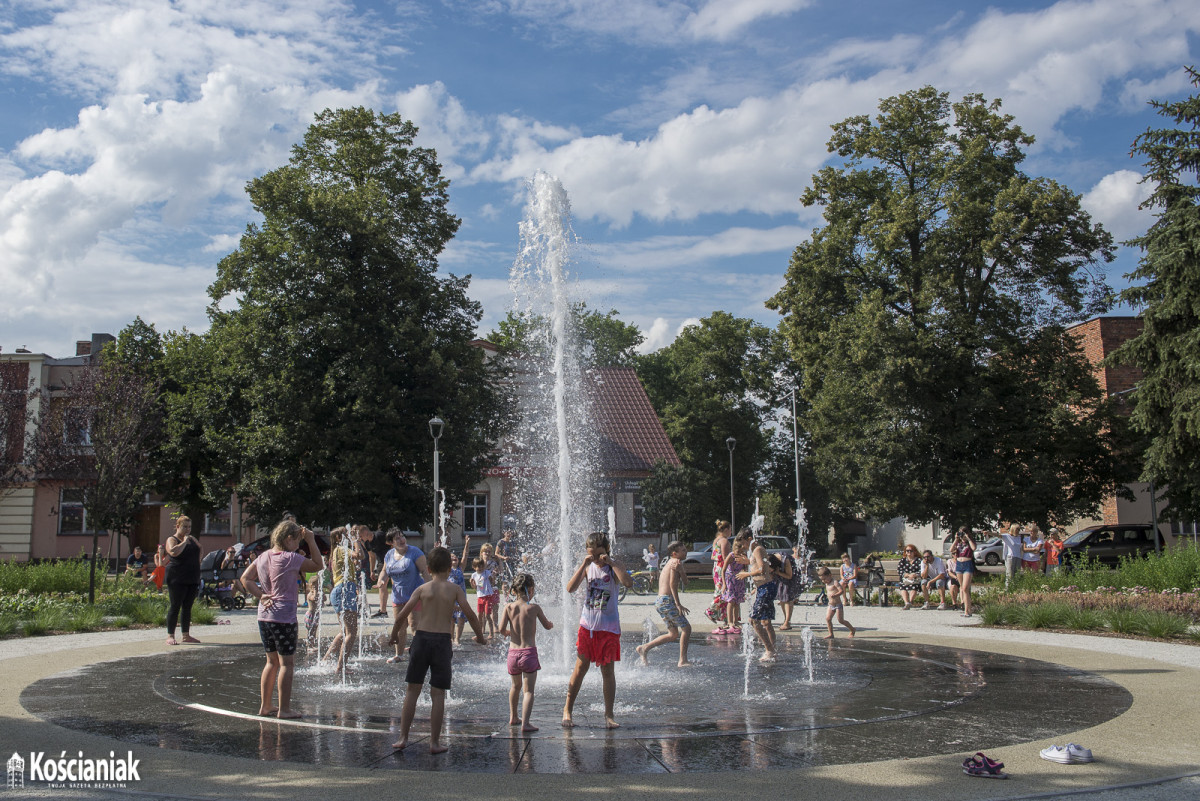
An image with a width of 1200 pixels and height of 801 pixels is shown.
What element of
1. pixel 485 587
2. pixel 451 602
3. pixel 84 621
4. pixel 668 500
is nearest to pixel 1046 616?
pixel 485 587

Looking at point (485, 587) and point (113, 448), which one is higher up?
point (113, 448)

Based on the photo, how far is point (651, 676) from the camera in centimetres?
1101

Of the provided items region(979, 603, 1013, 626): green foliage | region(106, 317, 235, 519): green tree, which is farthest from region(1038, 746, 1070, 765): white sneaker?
region(106, 317, 235, 519): green tree

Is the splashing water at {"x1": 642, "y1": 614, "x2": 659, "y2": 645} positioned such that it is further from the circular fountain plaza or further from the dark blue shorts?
the dark blue shorts

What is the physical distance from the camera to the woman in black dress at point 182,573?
13.6m

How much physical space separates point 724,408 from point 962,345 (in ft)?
73.5

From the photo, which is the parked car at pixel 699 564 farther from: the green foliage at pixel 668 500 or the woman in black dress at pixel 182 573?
the woman in black dress at pixel 182 573

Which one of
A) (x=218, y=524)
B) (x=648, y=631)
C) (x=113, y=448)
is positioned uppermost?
(x=113, y=448)

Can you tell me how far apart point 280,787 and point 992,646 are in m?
11.2

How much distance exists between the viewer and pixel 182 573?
45.4ft

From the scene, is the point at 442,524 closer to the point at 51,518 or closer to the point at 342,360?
the point at 342,360

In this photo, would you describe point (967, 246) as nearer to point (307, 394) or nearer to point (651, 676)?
point (307, 394)

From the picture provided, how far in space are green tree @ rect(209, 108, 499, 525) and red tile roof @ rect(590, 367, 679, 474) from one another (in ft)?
40.8

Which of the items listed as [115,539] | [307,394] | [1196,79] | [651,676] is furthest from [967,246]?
[115,539]
